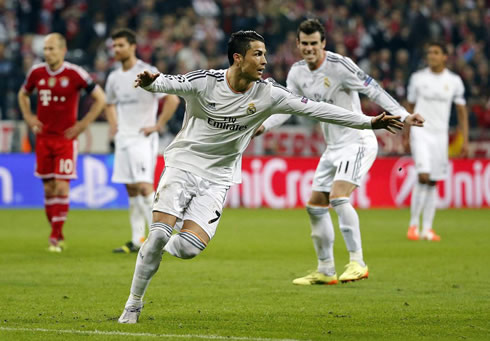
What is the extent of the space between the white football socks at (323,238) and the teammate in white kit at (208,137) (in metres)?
2.32

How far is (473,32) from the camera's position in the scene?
25.7 m

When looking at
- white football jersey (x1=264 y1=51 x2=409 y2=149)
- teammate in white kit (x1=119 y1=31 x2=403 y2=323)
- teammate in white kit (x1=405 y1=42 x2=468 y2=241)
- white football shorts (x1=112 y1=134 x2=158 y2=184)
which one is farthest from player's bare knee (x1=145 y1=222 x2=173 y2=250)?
teammate in white kit (x1=405 y1=42 x2=468 y2=241)

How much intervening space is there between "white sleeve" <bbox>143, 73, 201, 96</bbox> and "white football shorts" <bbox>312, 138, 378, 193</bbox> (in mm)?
2775

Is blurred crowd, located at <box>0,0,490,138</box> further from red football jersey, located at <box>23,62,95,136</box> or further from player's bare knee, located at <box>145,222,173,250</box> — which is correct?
player's bare knee, located at <box>145,222,173,250</box>

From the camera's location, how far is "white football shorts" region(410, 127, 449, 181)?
14445 mm

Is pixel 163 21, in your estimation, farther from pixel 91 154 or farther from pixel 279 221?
pixel 279 221

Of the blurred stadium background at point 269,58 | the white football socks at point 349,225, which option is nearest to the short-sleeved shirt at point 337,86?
the white football socks at point 349,225

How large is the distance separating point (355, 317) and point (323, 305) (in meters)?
0.66

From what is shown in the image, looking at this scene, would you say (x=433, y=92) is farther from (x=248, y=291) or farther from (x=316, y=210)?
(x=248, y=291)

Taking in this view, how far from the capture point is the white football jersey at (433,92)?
1464cm

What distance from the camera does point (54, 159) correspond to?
1206cm

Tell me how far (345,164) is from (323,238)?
78 cm

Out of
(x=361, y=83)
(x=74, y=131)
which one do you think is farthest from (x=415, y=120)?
(x=74, y=131)

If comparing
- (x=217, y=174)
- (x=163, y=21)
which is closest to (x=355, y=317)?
(x=217, y=174)
